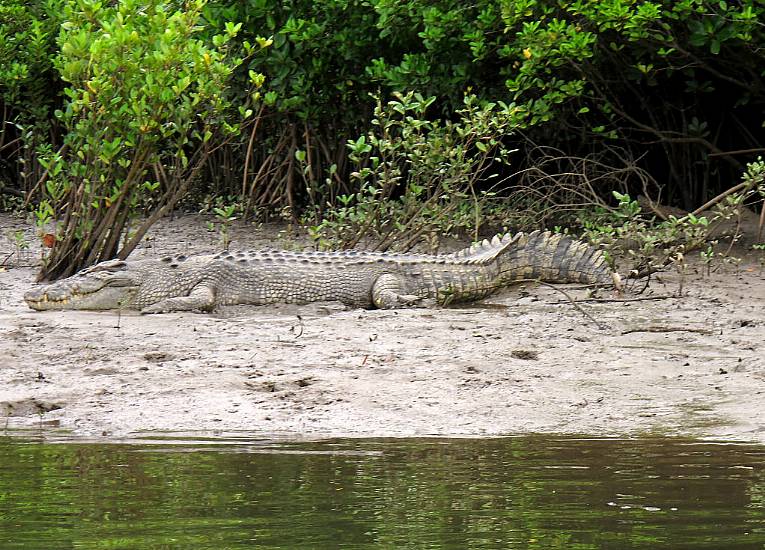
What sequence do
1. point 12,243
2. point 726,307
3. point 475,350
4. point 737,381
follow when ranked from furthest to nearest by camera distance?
point 12,243 → point 726,307 → point 475,350 → point 737,381

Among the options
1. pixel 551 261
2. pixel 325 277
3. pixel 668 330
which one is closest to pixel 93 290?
pixel 325 277

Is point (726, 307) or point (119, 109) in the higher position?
point (119, 109)

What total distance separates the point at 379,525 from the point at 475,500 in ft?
1.44

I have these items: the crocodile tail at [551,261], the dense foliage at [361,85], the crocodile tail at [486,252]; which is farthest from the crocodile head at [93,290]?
the crocodile tail at [551,261]

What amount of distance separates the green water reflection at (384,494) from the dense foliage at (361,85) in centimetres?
447

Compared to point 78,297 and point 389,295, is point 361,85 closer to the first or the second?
point 389,295

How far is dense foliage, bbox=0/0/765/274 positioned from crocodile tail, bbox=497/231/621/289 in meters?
1.15

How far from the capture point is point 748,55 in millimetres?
10328

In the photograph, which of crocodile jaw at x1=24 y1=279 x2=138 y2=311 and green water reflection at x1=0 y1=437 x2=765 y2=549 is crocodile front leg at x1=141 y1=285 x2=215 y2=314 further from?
green water reflection at x1=0 y1=437 x2=765 y2=549

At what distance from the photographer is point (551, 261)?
29.8 ft

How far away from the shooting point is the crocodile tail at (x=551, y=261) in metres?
9.00

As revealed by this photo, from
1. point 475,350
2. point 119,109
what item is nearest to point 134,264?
point 119,109

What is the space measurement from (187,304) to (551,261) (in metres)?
2.69

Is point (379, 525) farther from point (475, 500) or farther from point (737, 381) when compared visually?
point (737, 381)
